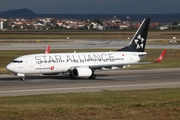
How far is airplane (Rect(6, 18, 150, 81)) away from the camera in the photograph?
52.5 m

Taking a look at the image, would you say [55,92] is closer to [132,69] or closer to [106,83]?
[106,83]

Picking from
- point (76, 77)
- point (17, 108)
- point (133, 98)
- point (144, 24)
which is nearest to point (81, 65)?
point (76, 77)

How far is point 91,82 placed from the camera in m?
52.2

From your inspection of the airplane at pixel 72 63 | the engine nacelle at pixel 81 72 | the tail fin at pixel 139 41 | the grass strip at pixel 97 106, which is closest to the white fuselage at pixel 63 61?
the airplane at pixel 72 63

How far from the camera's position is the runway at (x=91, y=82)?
151ft

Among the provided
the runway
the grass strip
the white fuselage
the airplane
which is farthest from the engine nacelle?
the grass strip

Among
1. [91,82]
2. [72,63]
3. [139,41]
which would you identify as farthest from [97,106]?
[139,41]

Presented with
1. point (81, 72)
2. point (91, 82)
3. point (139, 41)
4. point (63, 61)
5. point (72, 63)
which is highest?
point (139, 41)

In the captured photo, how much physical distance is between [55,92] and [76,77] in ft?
40.5

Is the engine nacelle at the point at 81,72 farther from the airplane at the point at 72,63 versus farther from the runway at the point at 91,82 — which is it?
the runway at the point at 91,82

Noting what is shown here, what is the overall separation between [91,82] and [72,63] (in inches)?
162

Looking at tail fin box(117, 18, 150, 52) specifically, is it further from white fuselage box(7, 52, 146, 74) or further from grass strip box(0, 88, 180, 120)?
grass strip box(0, 88, 180, 120)

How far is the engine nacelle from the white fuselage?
0.90m

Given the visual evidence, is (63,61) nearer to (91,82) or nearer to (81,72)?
(81,72)
